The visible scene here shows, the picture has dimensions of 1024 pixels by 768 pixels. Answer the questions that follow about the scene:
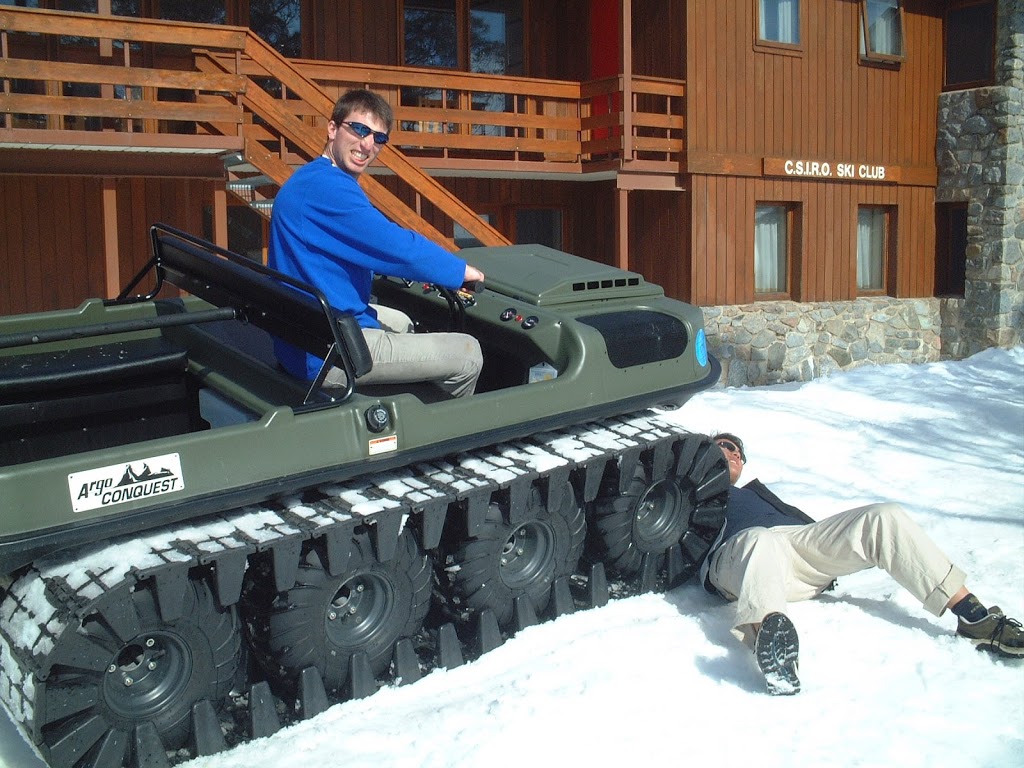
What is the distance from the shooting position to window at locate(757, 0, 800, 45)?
45.1ft

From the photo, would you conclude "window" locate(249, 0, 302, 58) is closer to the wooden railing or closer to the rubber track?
the wooden railing

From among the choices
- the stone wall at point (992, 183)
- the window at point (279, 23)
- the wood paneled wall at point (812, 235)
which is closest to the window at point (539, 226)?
the wood paneled wall at point (812, 235)

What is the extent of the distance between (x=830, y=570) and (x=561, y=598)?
1.17 m

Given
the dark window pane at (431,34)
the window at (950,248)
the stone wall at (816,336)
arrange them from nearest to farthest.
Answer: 1. the dark window pane at (431,34)
2. the stone wall at (816,336)
3. the window at (950,248)

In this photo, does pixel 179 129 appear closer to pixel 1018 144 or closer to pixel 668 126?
pixel 668 126

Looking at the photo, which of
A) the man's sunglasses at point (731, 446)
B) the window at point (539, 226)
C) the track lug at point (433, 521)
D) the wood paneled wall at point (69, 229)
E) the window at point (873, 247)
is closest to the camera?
the track lug at point (433, 521)

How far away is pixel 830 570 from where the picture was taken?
4.70 m

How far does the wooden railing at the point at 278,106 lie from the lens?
8.85 m

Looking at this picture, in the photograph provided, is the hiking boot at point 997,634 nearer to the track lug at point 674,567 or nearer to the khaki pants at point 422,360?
the track lug at point 674,567

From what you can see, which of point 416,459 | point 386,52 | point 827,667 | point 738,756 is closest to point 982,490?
point 827,667

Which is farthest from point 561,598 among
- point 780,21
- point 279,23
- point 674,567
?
point 780,21

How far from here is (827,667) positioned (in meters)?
4.33

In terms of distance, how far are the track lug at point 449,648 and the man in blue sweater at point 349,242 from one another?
3.37ft

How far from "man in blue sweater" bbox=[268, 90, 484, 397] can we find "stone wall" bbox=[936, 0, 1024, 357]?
1275cm
